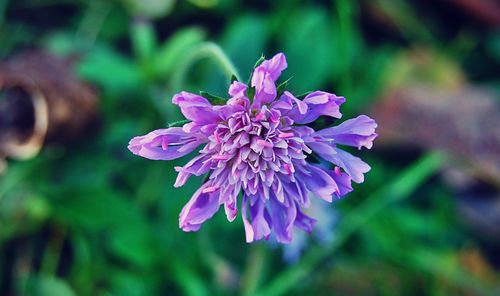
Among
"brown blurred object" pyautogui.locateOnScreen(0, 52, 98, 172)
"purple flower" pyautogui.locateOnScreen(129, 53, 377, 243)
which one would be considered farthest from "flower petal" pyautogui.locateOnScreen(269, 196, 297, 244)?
"brown blurred object" pyautogui.locateOnScreen(0, 52, 98, 172)

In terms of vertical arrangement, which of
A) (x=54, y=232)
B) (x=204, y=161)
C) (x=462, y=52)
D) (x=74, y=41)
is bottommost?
(x=204, y=161)

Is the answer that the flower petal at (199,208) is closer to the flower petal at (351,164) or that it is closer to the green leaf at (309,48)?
the flower petal at (351,164)

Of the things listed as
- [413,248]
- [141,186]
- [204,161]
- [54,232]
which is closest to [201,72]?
[141,186]

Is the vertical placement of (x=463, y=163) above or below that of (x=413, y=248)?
above

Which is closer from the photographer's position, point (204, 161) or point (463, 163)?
point (204, 161)

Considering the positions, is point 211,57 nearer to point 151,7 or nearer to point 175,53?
point 175,53

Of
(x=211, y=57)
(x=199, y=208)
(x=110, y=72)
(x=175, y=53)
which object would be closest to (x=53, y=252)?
(x=110, y=72)

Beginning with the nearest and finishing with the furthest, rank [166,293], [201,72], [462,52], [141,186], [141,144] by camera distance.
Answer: [141,144]
[166,293]
[141,186]
[201,72]
[462,52]

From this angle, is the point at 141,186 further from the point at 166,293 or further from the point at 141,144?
the point at 141,144
